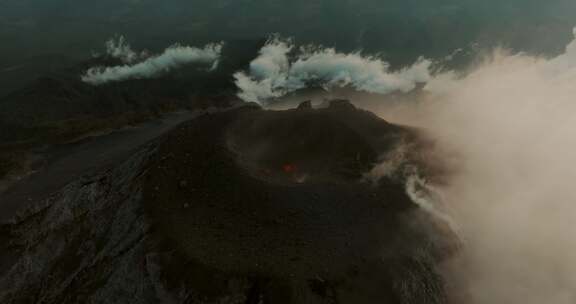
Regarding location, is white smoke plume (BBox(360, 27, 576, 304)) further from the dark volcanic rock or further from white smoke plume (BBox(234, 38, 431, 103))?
white smoke plume (BBox(234, 38, 431, 103))

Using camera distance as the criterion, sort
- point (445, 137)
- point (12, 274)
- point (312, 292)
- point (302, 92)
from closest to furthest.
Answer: point (312, 292) < point (12, 274) < point (445, 137) < point (302, 92)

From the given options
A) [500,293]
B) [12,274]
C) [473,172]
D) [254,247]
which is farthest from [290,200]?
[12,274]

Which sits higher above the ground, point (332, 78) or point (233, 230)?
point (332, 78)

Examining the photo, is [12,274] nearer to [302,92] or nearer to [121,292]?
[121,292]

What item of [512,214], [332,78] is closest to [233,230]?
[512,214]

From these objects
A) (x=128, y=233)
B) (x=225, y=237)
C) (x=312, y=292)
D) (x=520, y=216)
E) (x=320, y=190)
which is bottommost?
(x=128, y=233)

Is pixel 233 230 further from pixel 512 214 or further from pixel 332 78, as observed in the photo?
pixel 332 78

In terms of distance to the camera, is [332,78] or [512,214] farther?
[332,78]

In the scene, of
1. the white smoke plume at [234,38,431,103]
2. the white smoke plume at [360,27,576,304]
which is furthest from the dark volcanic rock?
the white smoke plume at [234,38,431,103]

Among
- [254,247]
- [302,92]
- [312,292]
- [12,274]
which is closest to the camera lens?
[312,292]
